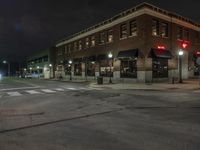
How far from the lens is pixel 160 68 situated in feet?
107

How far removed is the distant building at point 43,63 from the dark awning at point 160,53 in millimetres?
38318

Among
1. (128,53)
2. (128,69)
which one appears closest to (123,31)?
(128,53)

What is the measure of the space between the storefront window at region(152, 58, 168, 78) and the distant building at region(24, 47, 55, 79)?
37.8m

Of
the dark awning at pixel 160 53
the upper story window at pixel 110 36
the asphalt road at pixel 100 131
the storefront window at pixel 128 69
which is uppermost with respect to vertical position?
the upper story window at pixel 110 36

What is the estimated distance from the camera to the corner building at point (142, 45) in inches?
1214

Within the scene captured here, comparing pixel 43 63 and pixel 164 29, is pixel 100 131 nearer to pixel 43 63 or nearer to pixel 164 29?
pixel 164 29

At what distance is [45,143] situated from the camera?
610cm

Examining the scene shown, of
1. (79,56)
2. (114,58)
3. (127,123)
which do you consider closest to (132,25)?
(114,58)

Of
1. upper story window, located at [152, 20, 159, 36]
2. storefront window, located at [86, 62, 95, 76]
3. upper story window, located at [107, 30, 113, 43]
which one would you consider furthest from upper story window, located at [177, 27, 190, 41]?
storefront window, located at [86, 62, 95, 76]

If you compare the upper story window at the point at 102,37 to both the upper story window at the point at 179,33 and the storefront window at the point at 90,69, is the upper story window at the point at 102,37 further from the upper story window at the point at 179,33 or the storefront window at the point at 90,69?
the upper story window at the point at 179,33

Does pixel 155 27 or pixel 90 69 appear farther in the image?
pixel 90 69

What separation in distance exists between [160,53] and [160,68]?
87.8 inches

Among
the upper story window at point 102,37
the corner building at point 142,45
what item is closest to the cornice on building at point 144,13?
the corner building at point 142,45

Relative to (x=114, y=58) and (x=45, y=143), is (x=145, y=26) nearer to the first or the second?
(x=114, y=58)
